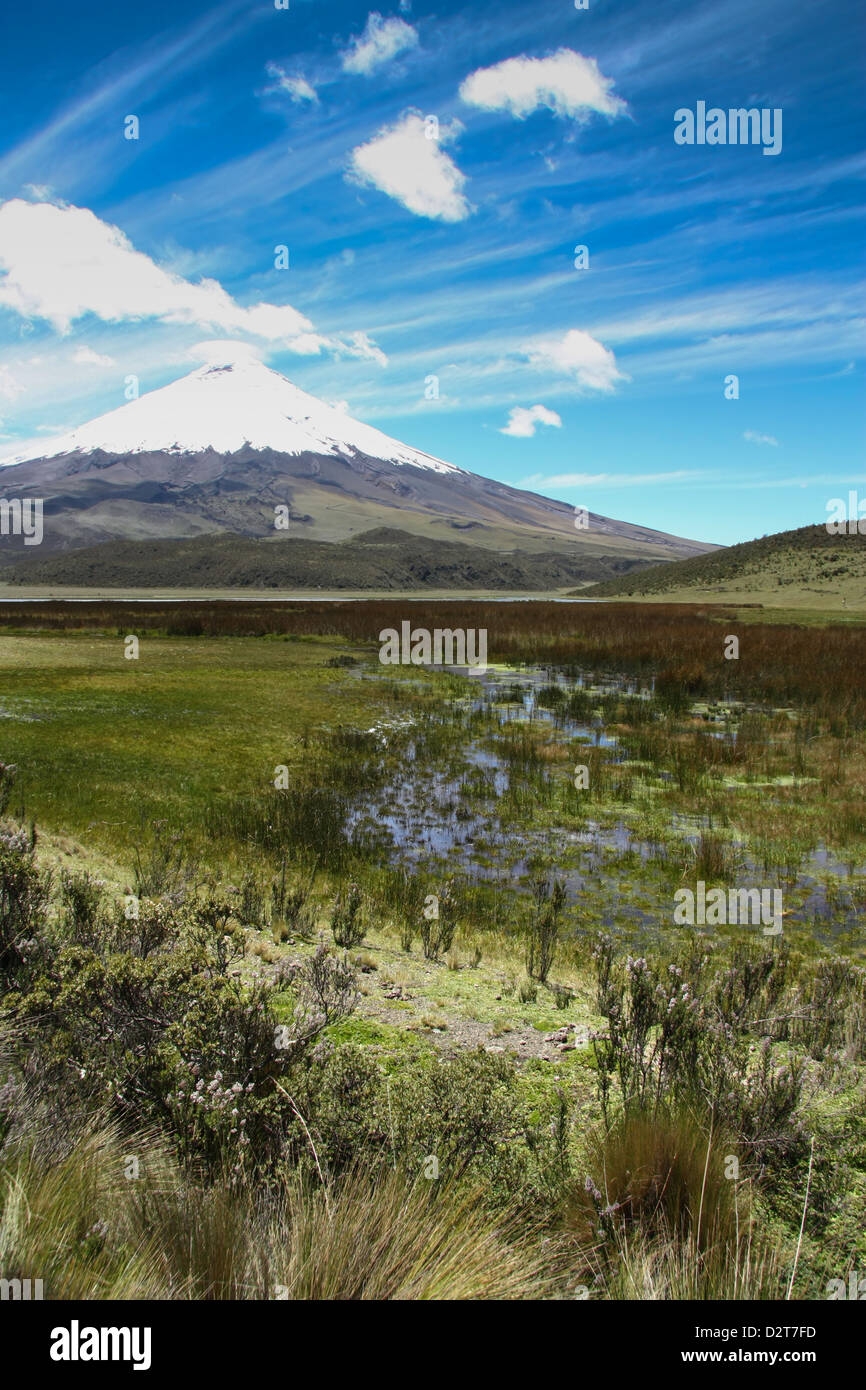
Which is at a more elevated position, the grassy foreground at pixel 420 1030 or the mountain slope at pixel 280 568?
the mountain slope at pixel 280 568

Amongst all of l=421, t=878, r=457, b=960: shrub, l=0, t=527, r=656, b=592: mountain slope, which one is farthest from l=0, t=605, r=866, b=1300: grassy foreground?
l=0, t=527, r=656, b=592: mountain slope

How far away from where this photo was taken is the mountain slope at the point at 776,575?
62.4 metres

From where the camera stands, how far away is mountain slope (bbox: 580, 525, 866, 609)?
6238 centimetres

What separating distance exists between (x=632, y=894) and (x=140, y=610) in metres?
48.2

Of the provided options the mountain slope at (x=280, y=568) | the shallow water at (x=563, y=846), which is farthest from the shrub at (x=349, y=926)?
the mountain slope at (x=280, y=568)

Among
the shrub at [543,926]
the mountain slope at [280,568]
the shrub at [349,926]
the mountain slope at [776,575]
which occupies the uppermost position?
the mountain slope at [280,568]

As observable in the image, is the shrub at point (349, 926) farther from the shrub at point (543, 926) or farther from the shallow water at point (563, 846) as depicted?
the shallow water at point (563, 846)

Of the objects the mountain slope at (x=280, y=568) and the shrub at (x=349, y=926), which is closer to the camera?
the shrub at (x=349, y=926)

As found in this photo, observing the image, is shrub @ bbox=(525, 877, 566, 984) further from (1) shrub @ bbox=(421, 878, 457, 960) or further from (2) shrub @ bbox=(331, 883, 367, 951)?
(2) shrub @ bbox=(331, 883, 367, 951)

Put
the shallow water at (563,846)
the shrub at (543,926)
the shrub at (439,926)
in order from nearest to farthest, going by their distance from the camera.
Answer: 1. the shrub at (543,926)
2. the shrub at (439,926)
3. the shallow water at (563,846)

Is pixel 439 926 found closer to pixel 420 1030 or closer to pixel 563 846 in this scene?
pixel 420 1030

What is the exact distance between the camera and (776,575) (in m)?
72.6

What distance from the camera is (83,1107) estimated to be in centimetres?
310
